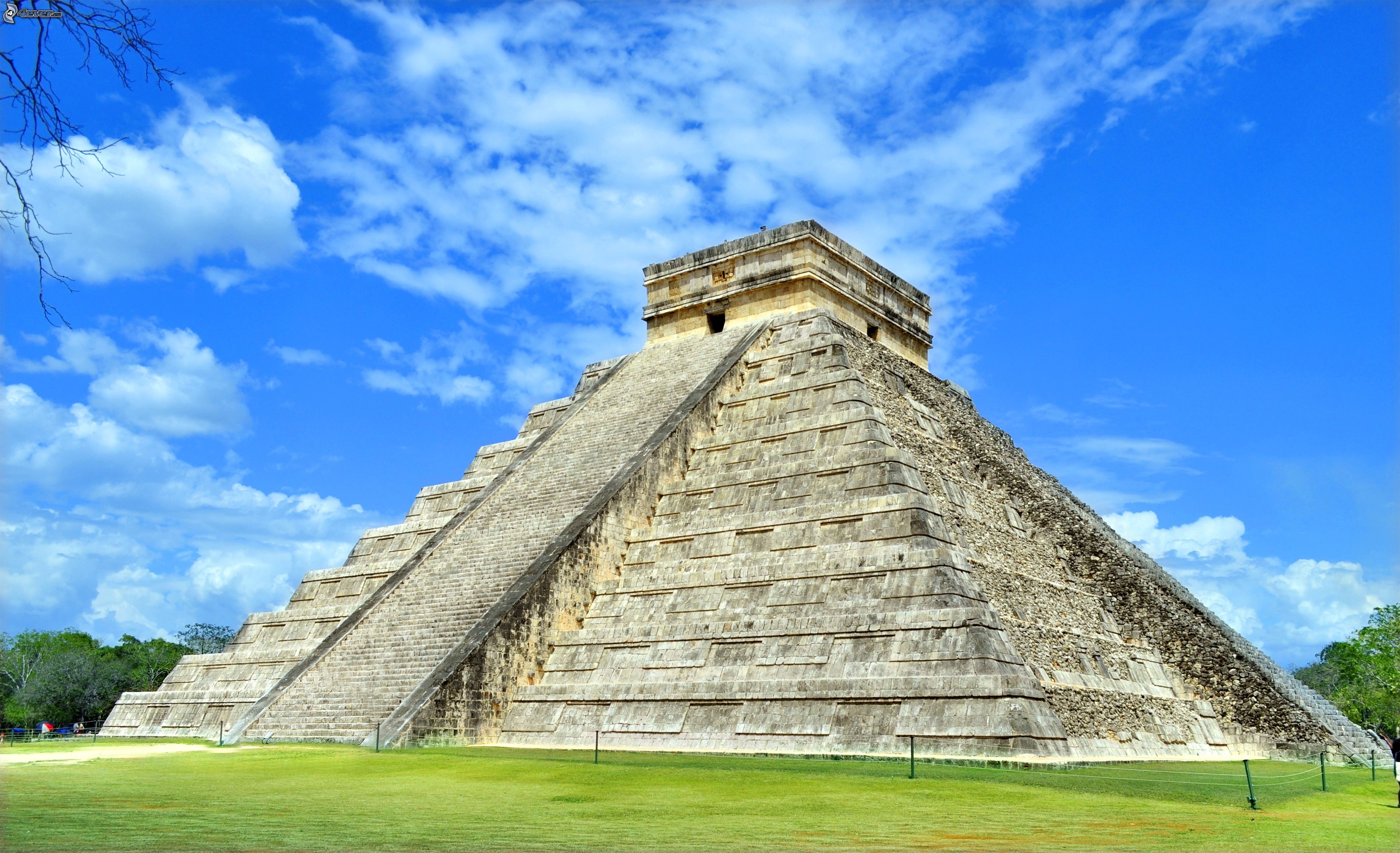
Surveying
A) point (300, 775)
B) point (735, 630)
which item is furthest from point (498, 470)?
point (300, 775)

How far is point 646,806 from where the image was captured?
848 cm

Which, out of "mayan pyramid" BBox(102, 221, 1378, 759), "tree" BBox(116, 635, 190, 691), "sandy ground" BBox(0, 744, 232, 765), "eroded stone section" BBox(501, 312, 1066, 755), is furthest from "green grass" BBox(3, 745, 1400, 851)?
"tree" BBox(116, 635, 190, 691)

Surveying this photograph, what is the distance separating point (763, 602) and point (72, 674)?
96.9 ft

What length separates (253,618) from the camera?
2039 centimetres

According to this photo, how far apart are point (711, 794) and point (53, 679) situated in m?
33.0

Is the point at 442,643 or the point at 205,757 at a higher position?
the point at 442,643

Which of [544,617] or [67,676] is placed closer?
[544,617]

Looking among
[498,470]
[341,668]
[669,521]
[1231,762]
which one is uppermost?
[498,470]

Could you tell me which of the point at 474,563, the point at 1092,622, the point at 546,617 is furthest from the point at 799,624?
the point at 1092,622

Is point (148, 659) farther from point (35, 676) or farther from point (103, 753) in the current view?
point (103, 753)

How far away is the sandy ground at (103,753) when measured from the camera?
12523 millimetres

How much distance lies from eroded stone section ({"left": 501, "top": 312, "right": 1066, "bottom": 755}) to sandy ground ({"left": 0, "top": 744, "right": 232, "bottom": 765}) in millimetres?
4222

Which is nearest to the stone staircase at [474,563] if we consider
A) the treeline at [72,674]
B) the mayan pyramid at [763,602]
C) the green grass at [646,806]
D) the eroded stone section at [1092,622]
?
the mayan pyramid at [763,602]

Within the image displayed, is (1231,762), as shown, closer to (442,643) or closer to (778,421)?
(778,421)
